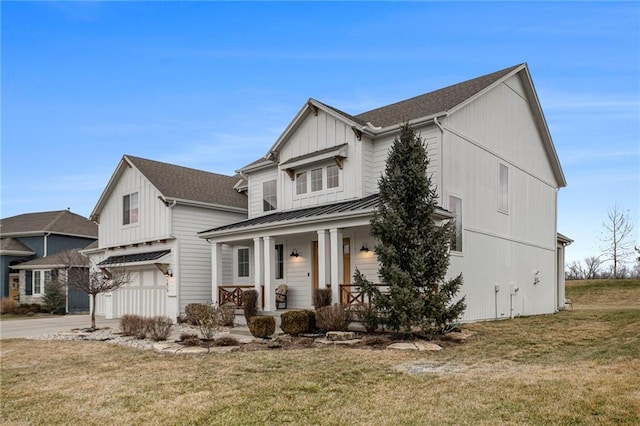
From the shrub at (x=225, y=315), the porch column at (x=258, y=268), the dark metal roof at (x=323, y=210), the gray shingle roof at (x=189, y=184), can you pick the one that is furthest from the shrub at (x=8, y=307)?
the porch column at (x=258, y=268)

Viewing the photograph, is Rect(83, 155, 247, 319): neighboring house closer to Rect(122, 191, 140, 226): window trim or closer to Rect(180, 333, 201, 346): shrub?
Rect(122, 191, 140, 226): window trim

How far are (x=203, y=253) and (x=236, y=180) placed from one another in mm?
5916

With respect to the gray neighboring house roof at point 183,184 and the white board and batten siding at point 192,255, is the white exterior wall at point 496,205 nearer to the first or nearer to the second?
the white board and batten siding at point 192,255

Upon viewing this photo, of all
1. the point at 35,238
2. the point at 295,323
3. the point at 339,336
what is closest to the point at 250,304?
the point at 295,323

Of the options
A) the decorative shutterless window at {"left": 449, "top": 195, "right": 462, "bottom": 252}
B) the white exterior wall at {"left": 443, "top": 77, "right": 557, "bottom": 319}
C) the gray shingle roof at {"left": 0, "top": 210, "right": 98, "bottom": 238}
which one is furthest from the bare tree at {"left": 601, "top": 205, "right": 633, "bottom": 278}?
the gray shingle roof at {"left": 0, "top": 210, "right": 98, "bottom": 238}

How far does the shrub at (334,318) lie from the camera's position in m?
12.6

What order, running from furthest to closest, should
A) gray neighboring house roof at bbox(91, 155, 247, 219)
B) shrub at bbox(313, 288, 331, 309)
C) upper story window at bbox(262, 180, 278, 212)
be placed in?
gray neighboring house roof at bbox(91, 155, 247, 219) → upper story window at bbox(262, 180, 278, 212) → shrub at bbox(313, 288, 331, 309)

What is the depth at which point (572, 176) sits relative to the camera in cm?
2942

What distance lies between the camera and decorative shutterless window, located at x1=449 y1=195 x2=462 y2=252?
49.7 feet

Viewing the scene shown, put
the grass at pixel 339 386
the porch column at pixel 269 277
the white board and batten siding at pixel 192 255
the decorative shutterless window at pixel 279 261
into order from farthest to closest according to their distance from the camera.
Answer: the white board and batten siding at pixel 192 255 < the decorative shutterless window at pixel 279 261 < the porch column at pixel 269 277 < the grass at pixel 339 386

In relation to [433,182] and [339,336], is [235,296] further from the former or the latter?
[433,182]

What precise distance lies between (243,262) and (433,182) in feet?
31.8

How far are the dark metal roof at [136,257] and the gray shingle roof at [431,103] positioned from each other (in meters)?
9.99

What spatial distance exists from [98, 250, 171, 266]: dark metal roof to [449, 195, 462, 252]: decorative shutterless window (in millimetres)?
11571
